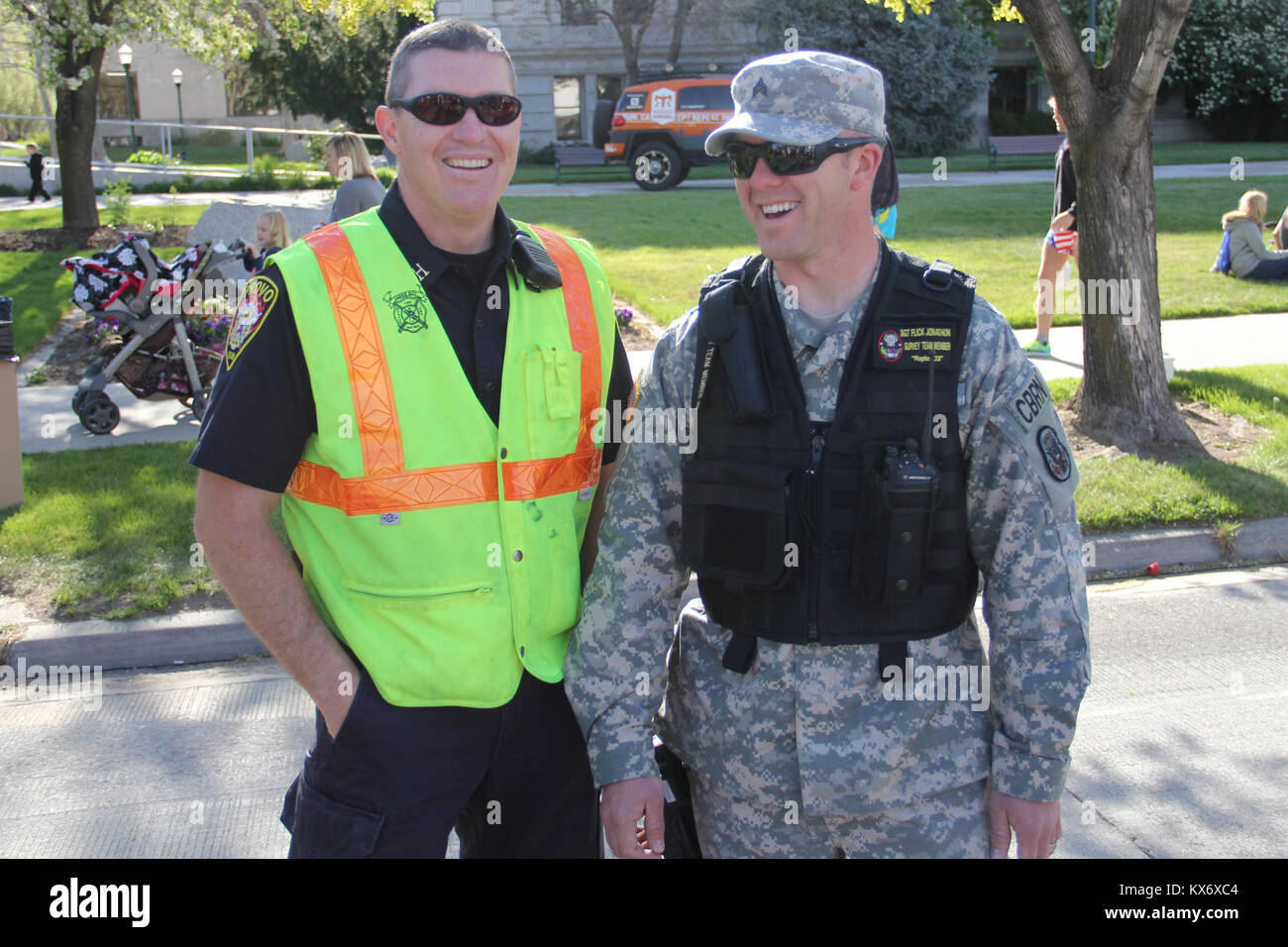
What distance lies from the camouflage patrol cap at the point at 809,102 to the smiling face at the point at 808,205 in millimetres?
40

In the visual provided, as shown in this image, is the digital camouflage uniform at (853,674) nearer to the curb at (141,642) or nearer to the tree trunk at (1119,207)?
the curb at (141,642)

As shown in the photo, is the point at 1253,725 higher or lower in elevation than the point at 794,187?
lower

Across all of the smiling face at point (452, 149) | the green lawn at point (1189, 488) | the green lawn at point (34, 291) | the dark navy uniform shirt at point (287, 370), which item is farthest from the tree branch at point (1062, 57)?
the green lawn at point (34, 291)

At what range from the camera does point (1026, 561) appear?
2139 mm

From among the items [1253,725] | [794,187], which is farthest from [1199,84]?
[794,187]

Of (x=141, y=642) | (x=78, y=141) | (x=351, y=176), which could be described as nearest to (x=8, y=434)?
(x=141, y=642)

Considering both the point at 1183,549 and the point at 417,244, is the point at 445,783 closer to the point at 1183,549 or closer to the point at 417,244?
the point at 417,244

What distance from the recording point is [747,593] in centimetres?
223

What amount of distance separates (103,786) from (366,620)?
2.44 m

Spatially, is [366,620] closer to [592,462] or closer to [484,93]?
[592,462]

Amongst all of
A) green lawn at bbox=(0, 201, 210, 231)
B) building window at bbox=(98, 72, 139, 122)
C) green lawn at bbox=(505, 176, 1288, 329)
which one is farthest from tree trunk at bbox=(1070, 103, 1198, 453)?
building window at bbox=(98, 72, 139, 122)

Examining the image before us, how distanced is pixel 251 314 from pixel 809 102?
110 cm

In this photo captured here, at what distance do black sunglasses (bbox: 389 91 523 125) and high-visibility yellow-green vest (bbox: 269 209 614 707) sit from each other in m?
0.23

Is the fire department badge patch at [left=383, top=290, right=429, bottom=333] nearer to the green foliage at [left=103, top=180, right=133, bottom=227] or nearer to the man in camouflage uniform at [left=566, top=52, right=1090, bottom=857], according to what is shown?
the man in camouflage uniform at [left=566, top=52, right=1090, bottom=857]
